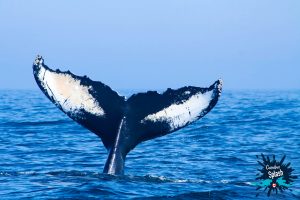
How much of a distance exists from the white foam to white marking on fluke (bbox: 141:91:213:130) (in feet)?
3.14

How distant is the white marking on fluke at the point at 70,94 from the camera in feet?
28.4

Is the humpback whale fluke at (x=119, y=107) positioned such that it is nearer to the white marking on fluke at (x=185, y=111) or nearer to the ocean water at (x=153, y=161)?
the white marking on fluke at (x=185, y=111)

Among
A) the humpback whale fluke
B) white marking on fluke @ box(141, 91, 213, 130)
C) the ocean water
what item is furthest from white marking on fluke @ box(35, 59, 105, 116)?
the ocean water

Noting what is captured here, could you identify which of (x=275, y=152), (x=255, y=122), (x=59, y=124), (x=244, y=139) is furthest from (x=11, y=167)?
(x=255, y=122)

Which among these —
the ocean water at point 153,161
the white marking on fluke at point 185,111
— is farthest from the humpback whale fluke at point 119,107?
the ocean water at point 153,161

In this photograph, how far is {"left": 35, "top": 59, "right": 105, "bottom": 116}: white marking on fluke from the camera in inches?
340

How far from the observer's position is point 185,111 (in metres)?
8.80

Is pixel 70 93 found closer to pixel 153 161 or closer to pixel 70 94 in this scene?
pixel 70 94

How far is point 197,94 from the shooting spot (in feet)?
28.8

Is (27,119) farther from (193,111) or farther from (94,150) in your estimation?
(193,111)

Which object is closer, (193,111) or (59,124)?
(193,111)

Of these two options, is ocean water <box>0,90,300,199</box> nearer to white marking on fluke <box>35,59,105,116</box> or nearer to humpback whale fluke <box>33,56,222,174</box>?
humpback whale fluke <box>33,56,222,174</box>

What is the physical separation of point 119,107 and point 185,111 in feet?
3.31

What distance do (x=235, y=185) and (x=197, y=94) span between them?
5.09ft
